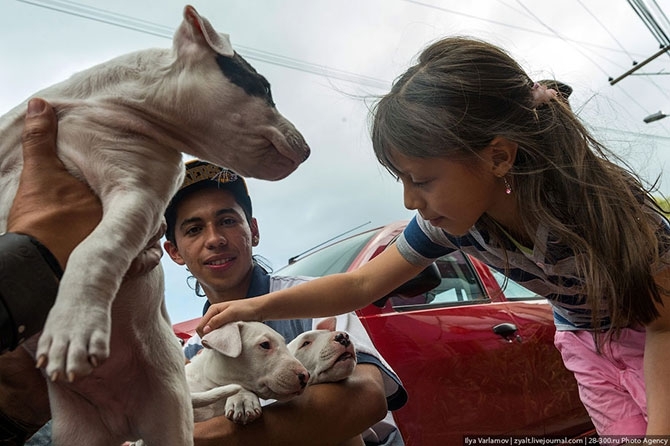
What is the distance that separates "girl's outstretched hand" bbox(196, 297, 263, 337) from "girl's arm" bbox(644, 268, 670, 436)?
108cm

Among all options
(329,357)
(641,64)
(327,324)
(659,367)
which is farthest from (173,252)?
(641,64)

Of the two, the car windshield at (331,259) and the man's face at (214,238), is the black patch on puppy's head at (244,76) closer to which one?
the man's face at (214,238)

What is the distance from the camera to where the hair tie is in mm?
1664

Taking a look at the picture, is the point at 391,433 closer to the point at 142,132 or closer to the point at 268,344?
the point at 268,344

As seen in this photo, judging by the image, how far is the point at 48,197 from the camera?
1104mm

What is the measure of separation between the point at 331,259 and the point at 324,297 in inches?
54.7

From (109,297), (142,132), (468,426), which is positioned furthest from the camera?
(468,426)

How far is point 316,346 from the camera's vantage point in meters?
1.82

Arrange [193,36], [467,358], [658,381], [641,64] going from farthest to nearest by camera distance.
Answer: [641,64] → [467,358] → [658,381] → [193,36]

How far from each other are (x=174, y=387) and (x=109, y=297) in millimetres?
433

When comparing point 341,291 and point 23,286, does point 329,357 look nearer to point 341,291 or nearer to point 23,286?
point 341,291

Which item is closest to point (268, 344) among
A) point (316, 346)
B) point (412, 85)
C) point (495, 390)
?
point (316, 346)

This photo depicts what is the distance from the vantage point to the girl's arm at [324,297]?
1.68 metres

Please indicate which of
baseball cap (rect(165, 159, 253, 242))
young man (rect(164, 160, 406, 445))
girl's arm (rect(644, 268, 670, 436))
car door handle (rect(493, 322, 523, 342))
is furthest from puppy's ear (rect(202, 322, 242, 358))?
car door handle (rect(493, 322, 523, 342))
